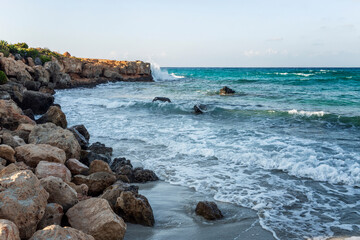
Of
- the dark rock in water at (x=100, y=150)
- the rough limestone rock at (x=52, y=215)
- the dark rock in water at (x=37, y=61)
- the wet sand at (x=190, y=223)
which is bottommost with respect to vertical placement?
the wet sand at (x=190, y=223)

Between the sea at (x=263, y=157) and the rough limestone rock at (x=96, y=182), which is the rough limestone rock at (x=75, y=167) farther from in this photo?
the sea at (x=263, y=157)

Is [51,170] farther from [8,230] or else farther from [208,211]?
[208,211]

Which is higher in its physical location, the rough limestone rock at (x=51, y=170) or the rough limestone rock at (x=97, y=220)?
the rough limestone rock at (x=51, y=170)

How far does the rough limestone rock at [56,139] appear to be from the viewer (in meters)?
6.90

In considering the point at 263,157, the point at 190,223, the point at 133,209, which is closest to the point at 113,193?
the point at 133,209

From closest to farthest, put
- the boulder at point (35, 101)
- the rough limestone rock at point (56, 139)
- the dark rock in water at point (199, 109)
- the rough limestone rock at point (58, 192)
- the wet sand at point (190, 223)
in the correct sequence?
the rough limestone rock at point (58, 192), the wet sand at point (190, 223), the rough limestone rock at point (56, 139), the boulder at point (35, 101), the dark rock in water at point (199, 109)

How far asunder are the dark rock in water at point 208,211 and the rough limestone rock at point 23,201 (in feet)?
8.21

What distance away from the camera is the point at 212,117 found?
16.1 meters

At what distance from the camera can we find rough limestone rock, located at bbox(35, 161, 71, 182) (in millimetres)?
5113

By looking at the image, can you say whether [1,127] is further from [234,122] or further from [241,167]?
[234,122]

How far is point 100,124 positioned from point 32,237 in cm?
1099

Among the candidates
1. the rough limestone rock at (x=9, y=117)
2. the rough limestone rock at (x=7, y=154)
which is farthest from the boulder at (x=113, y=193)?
the rough limestone rock at (x=9, y=117)

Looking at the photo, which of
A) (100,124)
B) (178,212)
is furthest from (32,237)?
(100,124)

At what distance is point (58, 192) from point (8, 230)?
1.40 metres
